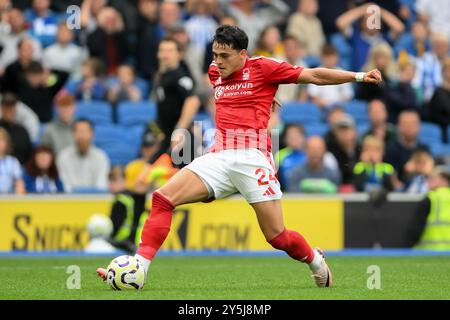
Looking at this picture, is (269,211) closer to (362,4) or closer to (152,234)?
(152,234)

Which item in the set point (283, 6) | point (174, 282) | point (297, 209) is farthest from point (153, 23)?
point (174, 282)

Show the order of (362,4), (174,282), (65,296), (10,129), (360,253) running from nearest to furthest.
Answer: (65,296) → (174,282) → (360,253) → (10,129) → (362,4)

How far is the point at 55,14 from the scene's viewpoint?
63.7ft

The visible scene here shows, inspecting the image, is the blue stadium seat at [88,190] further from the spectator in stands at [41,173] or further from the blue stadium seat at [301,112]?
the blue stadium seat at [301,112]

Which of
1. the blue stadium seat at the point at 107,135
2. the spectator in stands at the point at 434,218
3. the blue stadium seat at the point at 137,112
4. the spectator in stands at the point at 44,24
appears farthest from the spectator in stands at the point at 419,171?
the spectator in stands at the point at 44,24

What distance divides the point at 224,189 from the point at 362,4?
11447 millimetres

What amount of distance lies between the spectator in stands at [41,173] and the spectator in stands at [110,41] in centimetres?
301

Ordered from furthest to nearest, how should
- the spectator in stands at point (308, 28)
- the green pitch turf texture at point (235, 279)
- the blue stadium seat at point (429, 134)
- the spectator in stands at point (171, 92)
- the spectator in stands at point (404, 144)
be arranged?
the spectator in stands at point (308, 28) → the blue stadium seat at point (429, 134) → the spectator in stands at point (404, 144) → the spectator in stands at point (171, 92) → the green pitch turf texture at point (235, 279)

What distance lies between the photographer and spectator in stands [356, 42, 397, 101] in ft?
→ 62.1

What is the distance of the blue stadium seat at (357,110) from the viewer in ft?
62.7

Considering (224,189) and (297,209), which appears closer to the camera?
(224,189)

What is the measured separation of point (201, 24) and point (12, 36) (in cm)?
302

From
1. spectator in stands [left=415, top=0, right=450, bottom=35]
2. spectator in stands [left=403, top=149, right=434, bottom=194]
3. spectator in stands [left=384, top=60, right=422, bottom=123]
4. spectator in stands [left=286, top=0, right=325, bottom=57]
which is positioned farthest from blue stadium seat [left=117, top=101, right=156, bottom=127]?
spectator in stands [left=415, top=0, right=450, bottom=35]

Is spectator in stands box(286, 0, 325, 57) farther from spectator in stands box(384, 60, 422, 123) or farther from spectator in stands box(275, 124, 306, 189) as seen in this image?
spectator in stands box(275, 124, 306, 189)
